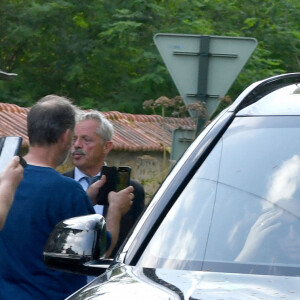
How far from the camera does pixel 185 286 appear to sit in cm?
317

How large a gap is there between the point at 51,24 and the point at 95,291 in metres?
21.9

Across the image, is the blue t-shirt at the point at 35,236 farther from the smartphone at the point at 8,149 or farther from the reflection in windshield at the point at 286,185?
the reflection in windshield at the point at 286,185

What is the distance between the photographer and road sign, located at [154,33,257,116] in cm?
810

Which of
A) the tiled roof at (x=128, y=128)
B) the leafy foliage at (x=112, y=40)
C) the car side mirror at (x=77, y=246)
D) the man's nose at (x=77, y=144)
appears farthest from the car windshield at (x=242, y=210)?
the leafy foliage at (x=112, y=40)

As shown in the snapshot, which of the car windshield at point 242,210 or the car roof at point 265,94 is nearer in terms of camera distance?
the car windshield at point 242,210

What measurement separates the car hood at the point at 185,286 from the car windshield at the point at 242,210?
90 mm

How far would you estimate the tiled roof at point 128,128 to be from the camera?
15.2 metres

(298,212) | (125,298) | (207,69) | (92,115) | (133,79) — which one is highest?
(133,79)

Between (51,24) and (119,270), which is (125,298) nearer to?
(119,270)

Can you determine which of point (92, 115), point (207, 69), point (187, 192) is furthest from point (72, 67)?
point (187, 192)

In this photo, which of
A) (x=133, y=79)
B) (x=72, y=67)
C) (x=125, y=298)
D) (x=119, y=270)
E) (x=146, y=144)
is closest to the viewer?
(x=125, y=298)

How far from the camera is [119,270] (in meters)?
3.48

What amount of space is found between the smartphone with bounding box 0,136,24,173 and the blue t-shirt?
0.22m

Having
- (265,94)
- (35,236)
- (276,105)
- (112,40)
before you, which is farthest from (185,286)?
(112,40)
